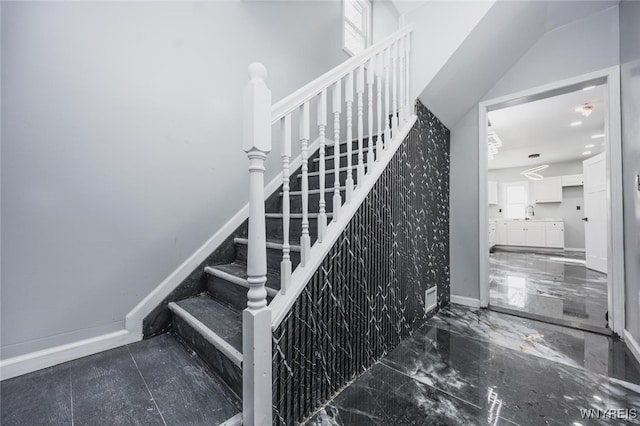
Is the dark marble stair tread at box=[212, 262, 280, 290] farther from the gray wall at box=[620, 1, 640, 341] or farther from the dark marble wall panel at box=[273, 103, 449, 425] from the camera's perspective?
the gray wall at box=[620, 1, 640, 341]

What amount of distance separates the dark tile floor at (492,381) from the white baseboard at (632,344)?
0.14 ft

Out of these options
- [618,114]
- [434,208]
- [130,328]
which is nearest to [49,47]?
[130,328]

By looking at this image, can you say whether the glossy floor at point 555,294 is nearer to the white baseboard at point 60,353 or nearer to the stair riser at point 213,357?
the stair riser at point 213,357

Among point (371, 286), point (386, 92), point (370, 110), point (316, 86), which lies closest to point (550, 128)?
point (386, 92)

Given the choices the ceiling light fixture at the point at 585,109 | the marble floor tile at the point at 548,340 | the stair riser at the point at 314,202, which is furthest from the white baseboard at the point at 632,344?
the ceiling light fixture at the point at 585,109

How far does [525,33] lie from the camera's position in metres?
2.15

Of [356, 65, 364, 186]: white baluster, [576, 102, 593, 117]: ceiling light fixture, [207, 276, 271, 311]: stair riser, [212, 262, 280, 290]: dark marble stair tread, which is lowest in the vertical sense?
[207, 276, 271, 311]: stair riser

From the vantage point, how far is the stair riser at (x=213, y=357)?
1.03 metres

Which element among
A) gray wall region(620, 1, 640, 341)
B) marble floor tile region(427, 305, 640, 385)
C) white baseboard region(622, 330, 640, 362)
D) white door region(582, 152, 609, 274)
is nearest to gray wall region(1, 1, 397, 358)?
marble floor tile region(427, 305, 640, 385)

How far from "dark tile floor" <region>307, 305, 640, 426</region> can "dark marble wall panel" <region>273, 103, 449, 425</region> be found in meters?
0.12

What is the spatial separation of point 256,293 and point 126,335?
3.66 ft

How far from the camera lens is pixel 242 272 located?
5.27 ft

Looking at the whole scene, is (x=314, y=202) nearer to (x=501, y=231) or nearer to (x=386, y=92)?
(x=386, y=92)

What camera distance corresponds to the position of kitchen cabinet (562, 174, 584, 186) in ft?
23.1
